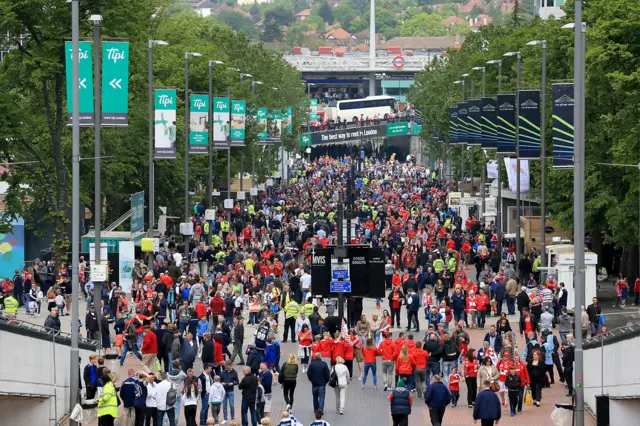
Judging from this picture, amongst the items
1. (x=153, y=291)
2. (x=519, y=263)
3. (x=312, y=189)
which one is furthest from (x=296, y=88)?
(x=153, y=291)

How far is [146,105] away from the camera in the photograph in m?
62.8

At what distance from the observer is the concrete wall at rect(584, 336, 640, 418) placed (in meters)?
26.2

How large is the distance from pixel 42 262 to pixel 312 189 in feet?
175

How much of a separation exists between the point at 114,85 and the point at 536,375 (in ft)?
39.1

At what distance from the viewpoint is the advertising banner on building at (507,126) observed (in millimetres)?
51750

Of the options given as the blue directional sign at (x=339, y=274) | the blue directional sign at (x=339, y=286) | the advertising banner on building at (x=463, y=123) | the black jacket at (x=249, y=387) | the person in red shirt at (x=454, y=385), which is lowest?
the person in red shirt at (x=454, y=385)

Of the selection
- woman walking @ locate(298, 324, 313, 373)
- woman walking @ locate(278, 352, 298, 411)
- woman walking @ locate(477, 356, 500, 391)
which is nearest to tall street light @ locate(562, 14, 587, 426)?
woman walking @ locate(477, 356, 500, 391)

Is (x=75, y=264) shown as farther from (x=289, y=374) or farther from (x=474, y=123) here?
(x=474, y=123)

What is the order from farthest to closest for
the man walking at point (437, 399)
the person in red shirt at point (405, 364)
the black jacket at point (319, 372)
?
the person in red shirt at point (405, 364) < the black jacket at point (319, 372) < the man walking at point (437, 399)

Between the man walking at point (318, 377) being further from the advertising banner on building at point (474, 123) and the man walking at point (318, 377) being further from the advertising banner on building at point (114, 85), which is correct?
the advertising banner on building at point (474, 123)

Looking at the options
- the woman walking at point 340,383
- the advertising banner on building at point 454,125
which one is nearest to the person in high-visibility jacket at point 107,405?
the woman walking at point 340,383

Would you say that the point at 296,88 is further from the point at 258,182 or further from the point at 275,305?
the point at 275,305

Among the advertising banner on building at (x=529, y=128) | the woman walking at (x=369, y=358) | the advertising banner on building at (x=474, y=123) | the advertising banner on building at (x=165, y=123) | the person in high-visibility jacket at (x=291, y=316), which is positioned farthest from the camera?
the advertising banner on building at (x=474, y=123)

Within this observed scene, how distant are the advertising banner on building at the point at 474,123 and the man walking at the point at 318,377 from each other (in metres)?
30.5
